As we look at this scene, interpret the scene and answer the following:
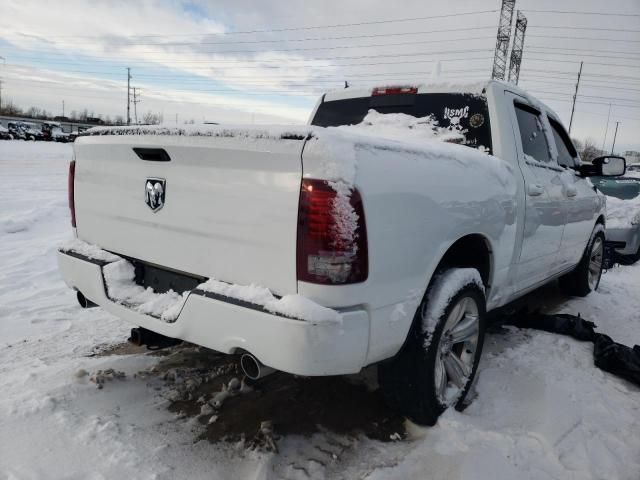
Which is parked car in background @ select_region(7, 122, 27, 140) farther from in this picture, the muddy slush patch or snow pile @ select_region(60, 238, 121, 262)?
the muddy slush patch

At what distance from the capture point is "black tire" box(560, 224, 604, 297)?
16.5ft

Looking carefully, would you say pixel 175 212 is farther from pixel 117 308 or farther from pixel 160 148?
pixel 117 308

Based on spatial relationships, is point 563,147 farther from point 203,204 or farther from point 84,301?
point 84,301

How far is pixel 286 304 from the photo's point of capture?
1739mm

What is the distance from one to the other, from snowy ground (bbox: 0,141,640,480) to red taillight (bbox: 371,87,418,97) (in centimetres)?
205

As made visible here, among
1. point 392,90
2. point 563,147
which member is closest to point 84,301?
point 392,90

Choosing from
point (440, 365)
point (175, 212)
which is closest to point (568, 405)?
point (440, 365)

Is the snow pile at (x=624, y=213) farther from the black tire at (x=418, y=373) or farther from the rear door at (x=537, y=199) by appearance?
the black tire at (x=418, y=373)

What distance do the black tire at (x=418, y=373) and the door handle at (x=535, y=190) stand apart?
1.06 metres

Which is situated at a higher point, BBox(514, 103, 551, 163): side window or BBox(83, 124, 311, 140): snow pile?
BBox(514, 103, 551, 163): side window

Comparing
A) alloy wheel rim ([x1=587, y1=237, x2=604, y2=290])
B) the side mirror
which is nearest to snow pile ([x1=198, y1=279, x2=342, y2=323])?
the side mirror

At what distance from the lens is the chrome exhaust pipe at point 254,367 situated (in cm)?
193

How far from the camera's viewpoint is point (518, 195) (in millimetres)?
2969

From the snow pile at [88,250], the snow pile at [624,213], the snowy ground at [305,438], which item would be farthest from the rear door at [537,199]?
the snow pile at [624,213]
